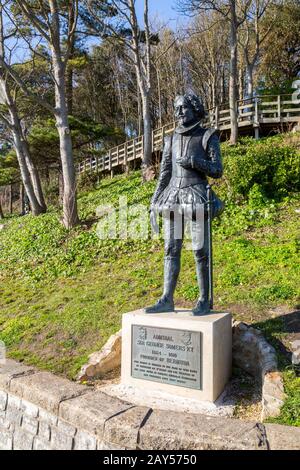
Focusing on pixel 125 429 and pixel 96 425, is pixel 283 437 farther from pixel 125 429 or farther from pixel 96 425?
pixel 96 425

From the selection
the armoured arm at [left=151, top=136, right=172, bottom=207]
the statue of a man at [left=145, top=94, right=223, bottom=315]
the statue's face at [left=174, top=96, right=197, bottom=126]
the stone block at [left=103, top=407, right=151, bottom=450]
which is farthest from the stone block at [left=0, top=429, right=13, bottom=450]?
the statue's face at [left=174, top=96, right=197, bottom=126]

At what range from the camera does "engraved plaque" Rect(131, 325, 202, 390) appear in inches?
136

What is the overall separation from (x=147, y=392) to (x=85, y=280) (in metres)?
4.07

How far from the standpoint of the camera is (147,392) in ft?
12.1

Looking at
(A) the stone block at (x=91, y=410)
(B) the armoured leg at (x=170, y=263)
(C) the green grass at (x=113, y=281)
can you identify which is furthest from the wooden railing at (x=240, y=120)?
(A) the stone block at (x=91, y=410)

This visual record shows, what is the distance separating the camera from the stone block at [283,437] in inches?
85.8

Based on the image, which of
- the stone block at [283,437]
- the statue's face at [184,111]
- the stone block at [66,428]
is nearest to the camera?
the stone block at [283,437]

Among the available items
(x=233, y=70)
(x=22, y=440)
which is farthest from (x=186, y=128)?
(x=233, y=70)

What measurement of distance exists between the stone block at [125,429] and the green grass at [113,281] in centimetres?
109

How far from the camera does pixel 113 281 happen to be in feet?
23.1

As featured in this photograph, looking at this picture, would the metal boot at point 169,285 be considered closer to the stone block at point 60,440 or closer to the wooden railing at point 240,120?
the stone block at point 60,440

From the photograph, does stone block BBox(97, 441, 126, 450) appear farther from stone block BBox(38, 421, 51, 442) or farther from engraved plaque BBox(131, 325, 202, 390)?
engraved plaque BBox(131, 325, 202, 390)

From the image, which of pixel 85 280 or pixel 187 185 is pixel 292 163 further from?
pixel 187 185

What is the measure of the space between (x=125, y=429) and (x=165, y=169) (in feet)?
8.38
